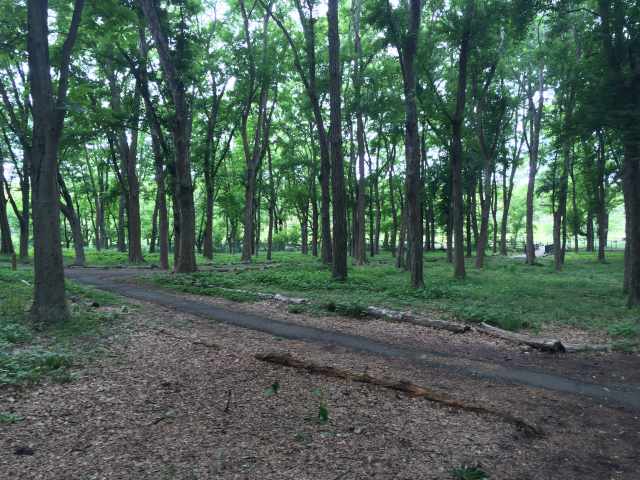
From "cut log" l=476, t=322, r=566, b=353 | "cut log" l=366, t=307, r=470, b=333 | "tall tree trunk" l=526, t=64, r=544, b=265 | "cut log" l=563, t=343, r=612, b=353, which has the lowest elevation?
"cut log" l=563, t=343, r=612, b=353

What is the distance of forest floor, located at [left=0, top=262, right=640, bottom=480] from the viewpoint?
130 inches

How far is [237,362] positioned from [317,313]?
164 inches

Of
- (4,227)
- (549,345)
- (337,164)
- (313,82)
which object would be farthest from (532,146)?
(4,227)

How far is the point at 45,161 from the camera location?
7160 millimetres

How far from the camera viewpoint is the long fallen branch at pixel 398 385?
4.18 meters

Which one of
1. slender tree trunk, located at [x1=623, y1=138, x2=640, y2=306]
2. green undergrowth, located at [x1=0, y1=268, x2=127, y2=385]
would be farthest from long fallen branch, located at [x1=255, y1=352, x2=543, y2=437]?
slender tree trunk, located at [x1=623, y1=138, x2=640, y2=306]

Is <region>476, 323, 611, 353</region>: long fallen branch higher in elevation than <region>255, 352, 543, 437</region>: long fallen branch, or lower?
lower

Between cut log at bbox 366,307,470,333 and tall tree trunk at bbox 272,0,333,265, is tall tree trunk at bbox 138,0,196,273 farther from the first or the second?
cut log at bbox 366,307,470,333

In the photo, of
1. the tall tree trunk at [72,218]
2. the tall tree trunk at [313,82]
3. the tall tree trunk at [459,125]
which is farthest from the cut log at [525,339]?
the tall tree trunk at [72,218]

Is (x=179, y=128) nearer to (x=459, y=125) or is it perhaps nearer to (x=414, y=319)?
(x=459, y=125)

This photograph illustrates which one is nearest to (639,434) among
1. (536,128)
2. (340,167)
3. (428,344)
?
(428,344)

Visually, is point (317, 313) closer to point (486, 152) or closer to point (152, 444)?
point (152, 444)

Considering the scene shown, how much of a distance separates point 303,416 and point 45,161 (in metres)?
6.39

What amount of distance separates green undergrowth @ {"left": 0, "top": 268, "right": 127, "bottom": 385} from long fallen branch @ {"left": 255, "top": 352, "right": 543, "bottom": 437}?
8.52 feet
